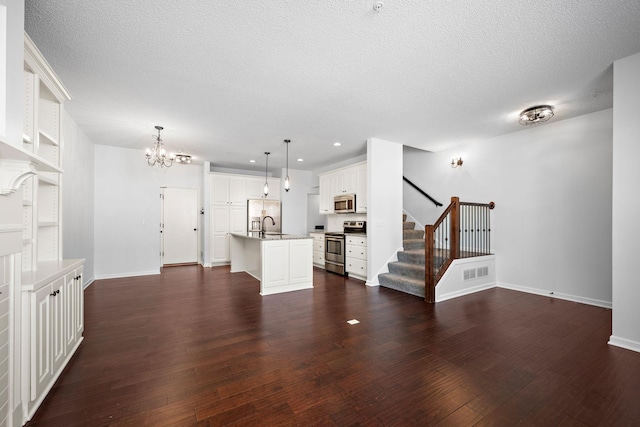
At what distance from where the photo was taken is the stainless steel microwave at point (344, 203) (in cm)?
607

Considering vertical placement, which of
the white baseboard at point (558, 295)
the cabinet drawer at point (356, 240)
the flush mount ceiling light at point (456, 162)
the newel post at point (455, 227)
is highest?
the flush mount ceiling light at point (456, 162)

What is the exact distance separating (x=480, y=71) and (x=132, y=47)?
A: 334 cm

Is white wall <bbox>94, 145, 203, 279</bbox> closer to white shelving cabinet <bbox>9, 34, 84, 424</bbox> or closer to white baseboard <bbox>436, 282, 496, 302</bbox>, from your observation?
white shelving cabinet <bbox>9, 34, 84, 424</bbox>

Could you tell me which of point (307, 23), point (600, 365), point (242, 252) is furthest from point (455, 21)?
point (242, 252)

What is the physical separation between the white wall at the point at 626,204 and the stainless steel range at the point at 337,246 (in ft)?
12.3

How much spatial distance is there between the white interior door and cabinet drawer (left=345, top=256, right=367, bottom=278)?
4517 millimetres

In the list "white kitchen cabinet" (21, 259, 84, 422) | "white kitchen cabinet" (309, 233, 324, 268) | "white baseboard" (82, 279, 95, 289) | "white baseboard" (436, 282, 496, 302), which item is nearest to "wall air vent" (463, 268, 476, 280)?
"white baseboard" (436, 282, 496, 302)

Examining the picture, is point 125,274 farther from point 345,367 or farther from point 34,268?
point 345,367

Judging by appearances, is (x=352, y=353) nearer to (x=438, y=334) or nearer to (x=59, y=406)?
(x=438, y=334)

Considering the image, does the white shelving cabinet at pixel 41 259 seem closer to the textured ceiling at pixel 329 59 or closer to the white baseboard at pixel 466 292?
the textured ceiling at pixel 329 59

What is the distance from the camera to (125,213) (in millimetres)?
5773

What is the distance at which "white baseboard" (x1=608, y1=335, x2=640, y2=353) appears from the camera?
252 centimetres

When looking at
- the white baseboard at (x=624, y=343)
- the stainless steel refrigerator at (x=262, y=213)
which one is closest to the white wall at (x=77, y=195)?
the stainless steel refrigerator at (x=262, y=213)

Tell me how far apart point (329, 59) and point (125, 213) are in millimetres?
5628
